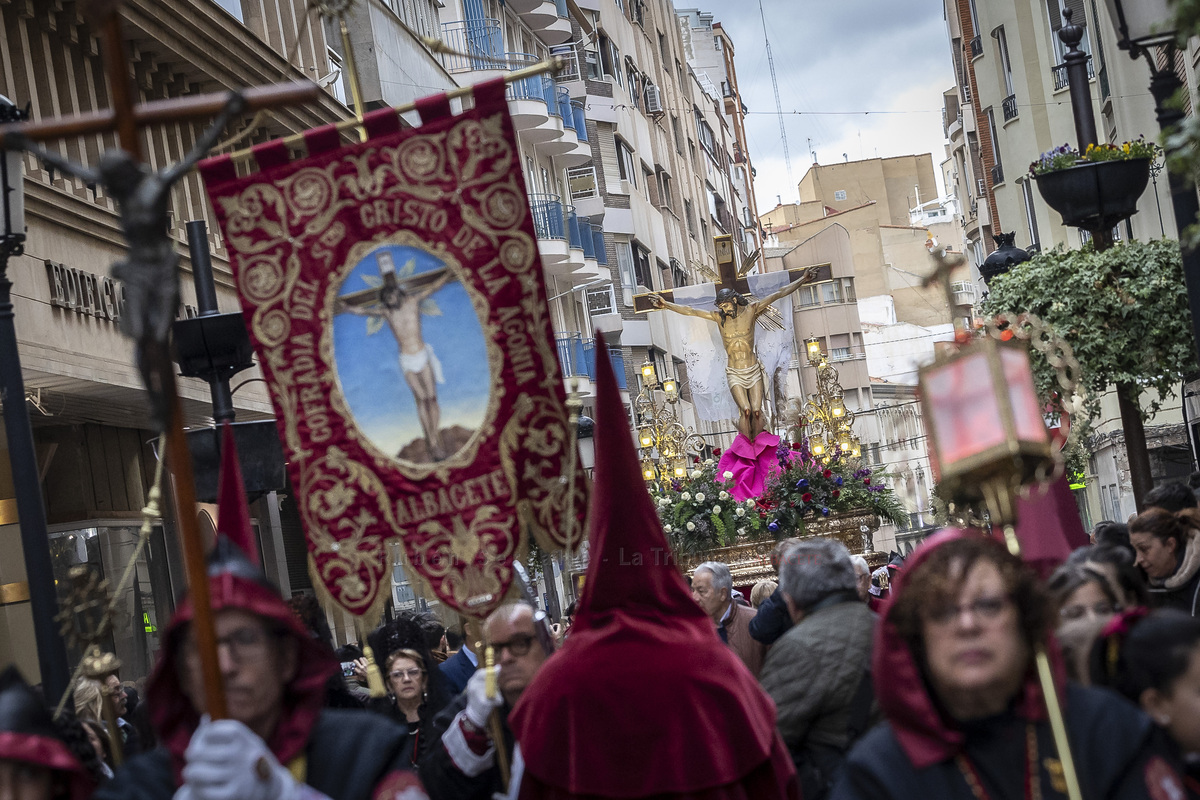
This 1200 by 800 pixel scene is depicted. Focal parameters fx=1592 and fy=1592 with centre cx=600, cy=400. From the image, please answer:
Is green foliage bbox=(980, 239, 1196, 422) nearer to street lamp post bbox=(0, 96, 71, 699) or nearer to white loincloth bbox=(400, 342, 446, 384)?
white loincloth bbox=(400, 342, 446, 384)

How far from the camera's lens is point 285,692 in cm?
396

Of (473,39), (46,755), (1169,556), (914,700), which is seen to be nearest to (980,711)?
(914,700)

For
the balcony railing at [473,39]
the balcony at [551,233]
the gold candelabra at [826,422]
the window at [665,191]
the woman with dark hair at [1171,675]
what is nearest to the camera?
the woman with dark hair at [1171,675]

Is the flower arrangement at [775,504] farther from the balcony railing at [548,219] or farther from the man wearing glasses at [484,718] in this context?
the balcony railing at [548,219]

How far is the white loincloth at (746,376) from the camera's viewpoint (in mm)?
20391

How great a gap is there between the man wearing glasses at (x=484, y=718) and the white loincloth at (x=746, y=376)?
48.8 feet

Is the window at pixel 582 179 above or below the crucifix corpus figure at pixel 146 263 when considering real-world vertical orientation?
above

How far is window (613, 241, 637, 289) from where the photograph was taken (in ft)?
146

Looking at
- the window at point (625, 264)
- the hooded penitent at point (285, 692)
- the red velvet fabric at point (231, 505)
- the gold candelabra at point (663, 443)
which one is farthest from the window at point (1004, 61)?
the hooded penitent at point (285, 692)

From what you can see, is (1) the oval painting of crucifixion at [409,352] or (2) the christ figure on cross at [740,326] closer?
(1) the oval painting of crucifixion at [409,352]

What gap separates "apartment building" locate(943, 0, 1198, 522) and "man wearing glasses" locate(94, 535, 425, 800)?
19.7 meters

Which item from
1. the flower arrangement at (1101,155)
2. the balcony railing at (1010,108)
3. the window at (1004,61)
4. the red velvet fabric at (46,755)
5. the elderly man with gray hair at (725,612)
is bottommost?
the elderly man with gray hair at (725,612)

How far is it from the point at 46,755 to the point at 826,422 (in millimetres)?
14660

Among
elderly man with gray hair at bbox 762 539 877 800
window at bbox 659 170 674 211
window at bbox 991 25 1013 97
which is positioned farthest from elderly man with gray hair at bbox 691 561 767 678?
window at bbox 659 170 674 211
